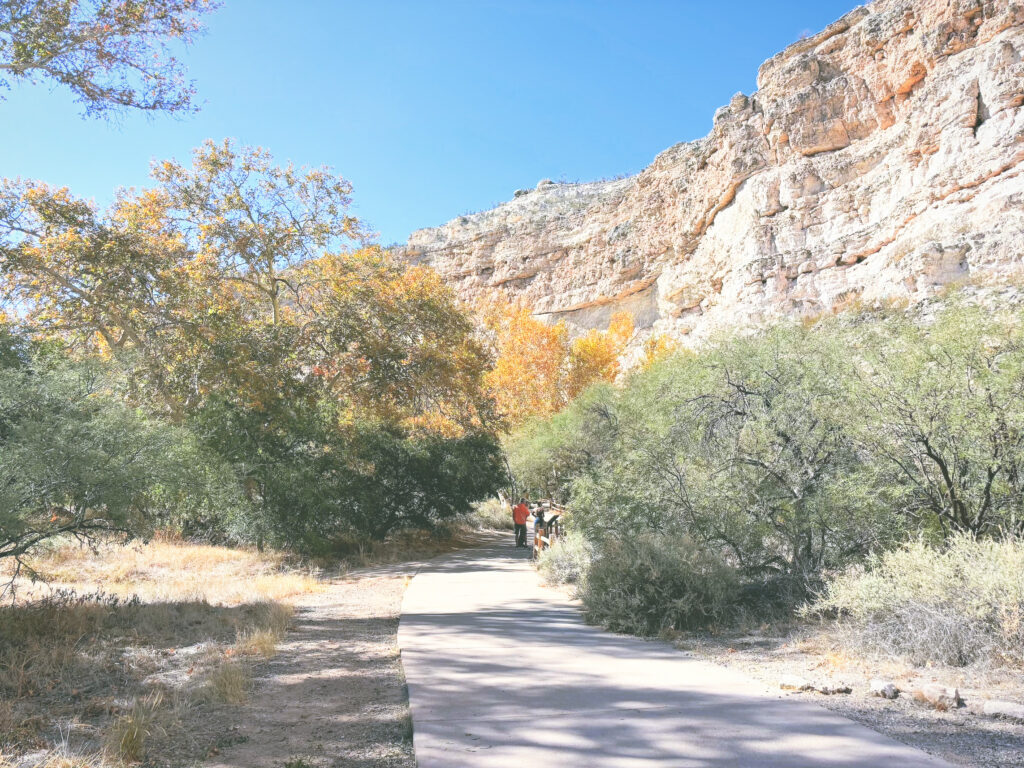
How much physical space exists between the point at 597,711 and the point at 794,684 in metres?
1.59

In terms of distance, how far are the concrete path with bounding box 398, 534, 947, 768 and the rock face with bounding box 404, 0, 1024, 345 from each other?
13.8 meters

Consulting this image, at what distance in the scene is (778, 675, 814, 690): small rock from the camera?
4930mm

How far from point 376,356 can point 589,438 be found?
6784mm

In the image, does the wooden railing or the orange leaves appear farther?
the orange leaves

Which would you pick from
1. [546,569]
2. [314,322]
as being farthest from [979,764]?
[314,322]

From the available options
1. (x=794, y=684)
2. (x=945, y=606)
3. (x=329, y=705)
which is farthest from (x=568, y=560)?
(x=329, y=705)

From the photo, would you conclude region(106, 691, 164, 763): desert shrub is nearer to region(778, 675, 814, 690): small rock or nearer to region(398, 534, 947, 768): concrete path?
region(398, 534, 947, 768): concrete path

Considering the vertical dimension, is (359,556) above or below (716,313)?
below

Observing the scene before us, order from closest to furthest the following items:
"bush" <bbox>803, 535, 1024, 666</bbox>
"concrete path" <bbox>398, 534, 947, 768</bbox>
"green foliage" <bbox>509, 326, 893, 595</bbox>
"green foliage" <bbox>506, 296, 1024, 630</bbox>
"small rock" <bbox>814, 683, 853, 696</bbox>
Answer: "concrete path" <bbox>398, 534, 947, 768</bbox>
"small rock" <bbox>814, 683, 853, 696</bbox>
"bush" <bbox>803, 535, 1024, 666</bbox>
"green foliage" <bbox>506, 296, 1024, 630</bbox>
"green foliage" <bbox>509, 326, 893, 595</bbox>

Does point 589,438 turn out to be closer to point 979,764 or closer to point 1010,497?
point 1010,497

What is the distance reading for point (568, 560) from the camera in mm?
11820

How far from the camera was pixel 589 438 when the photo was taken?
59.6 feet

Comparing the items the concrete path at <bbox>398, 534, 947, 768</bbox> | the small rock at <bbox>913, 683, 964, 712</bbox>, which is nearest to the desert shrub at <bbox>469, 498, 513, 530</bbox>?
the concrete path at <bbox>398, 534, 947, 768</bbox>

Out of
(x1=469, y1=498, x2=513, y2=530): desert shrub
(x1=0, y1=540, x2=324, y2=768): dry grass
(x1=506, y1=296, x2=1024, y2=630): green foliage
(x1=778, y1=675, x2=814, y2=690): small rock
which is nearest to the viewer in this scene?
(x1=0, y1=540, x2=324, y2=768): dry grass
